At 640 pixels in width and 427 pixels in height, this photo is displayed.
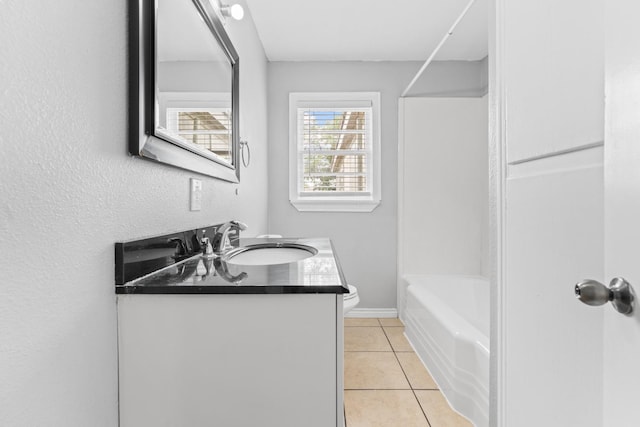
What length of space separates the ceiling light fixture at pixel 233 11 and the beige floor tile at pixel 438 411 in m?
2.12

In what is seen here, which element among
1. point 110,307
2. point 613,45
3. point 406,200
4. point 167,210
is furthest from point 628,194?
point 406,200

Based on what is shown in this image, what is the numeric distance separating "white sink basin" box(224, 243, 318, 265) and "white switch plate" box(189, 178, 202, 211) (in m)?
0.26

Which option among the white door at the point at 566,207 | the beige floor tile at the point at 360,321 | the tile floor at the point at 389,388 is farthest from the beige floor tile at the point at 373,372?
the white door at the point at 566,207

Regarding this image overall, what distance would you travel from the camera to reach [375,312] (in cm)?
331

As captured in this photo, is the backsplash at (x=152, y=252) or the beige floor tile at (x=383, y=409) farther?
the beige floor tile at (x=383, y=409)

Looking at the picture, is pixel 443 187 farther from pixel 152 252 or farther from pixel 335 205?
pixel 152 252

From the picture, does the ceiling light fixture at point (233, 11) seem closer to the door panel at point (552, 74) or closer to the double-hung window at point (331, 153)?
the door panel at point (552, 74)

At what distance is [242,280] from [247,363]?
0.20m

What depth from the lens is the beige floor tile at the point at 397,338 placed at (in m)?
2.65

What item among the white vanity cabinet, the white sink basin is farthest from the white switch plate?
the white vanity cabinet

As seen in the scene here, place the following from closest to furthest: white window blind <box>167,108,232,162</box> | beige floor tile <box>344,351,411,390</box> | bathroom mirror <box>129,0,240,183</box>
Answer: bathroom mirror <box>129,0,240,183</box> < white window blind <box>167,108,232,162</box> < beige floor tile <box>344,351,411,390</box>

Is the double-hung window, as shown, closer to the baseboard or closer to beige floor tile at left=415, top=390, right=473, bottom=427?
the baseboard

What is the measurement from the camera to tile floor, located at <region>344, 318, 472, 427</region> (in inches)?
70.1

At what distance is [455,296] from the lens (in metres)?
3.06
